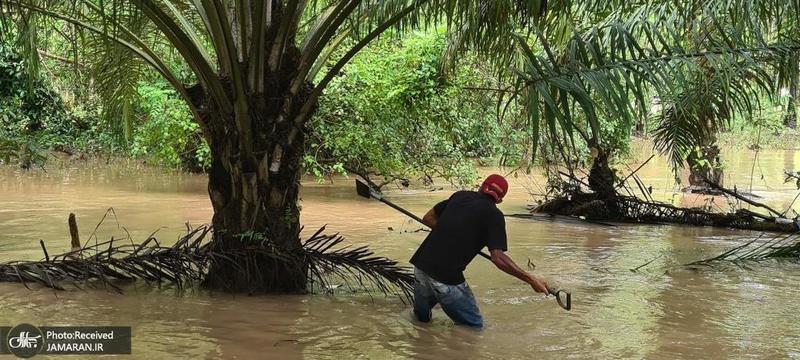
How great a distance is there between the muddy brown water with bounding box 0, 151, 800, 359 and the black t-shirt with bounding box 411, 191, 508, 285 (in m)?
0.50

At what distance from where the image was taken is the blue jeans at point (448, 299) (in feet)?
18.1

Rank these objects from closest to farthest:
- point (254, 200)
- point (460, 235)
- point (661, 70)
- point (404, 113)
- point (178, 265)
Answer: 1. point (460, 235)
2. point (661, 70)
3. point (254, 200)
4. point (178, 265)
5. point (404, 113)

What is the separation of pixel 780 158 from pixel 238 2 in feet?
96.8

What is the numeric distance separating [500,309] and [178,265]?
8.95 feet

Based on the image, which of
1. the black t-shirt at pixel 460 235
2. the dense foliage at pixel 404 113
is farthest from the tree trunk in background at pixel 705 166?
the black t-shirt at pixel 460 235

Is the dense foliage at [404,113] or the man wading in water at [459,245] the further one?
the dense foliage at [404,113]

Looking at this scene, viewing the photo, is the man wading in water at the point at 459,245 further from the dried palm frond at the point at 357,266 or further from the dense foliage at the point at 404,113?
the dense foliage at the point at 404,113

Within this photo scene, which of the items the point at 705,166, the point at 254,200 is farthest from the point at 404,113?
the point at 254,200

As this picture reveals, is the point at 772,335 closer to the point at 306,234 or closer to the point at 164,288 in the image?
the point at 164,288

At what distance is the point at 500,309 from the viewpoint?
21.7ft

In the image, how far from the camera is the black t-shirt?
17.6 feet

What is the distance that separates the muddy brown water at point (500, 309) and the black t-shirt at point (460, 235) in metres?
0.50

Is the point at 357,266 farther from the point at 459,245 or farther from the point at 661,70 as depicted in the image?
the point at 661,70

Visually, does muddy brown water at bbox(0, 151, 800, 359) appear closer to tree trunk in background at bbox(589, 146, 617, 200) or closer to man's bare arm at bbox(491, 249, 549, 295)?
man's bare arm at bbox(491, 249, 549, 295)
